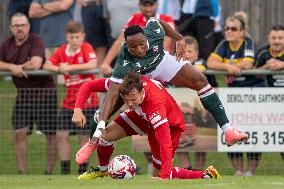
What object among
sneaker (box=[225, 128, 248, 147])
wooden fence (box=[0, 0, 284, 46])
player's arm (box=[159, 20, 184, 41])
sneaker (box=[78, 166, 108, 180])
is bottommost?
sneaker (box=[78, 166, 108, 180])

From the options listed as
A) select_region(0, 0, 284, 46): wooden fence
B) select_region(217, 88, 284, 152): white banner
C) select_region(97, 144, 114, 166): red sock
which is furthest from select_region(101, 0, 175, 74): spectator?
select_region(0, 0, 284, 46): wooden fence

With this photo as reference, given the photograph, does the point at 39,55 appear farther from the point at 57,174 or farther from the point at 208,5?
the point at 208,5

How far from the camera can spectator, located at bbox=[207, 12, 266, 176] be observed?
61.2 feet

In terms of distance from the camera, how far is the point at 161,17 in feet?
61.9

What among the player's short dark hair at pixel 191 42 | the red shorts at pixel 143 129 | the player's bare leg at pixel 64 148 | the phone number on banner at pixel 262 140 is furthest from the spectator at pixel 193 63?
the red shorts at pixel 143 129

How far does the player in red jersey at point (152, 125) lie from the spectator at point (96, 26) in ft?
14.2

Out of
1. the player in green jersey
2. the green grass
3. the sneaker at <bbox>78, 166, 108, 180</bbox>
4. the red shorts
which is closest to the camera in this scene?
the green grass

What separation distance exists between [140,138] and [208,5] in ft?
9.72

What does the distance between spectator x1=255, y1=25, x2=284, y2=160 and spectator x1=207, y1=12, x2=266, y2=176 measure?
0.15 m

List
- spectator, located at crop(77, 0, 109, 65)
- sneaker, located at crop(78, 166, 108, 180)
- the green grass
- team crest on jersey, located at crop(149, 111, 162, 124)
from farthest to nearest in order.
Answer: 1. spectator, located at crop(77, 0, 109, 65)
2. sneaker, located at crop(78, 166, 108, 180)
3. team crest on jersey, located at crop(149, 111, 162, 124)
4. the green grass

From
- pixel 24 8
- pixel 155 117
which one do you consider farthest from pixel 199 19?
pixel 155 117

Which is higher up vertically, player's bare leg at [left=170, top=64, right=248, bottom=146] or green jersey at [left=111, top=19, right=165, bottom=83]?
green jersey at [left=111, top=19, right=165, bottom=83]

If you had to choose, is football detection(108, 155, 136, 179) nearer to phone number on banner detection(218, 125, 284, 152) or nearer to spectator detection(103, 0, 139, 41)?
phone number on banner detection(218, 125, 284, 152)

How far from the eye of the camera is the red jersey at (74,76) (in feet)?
61.7
